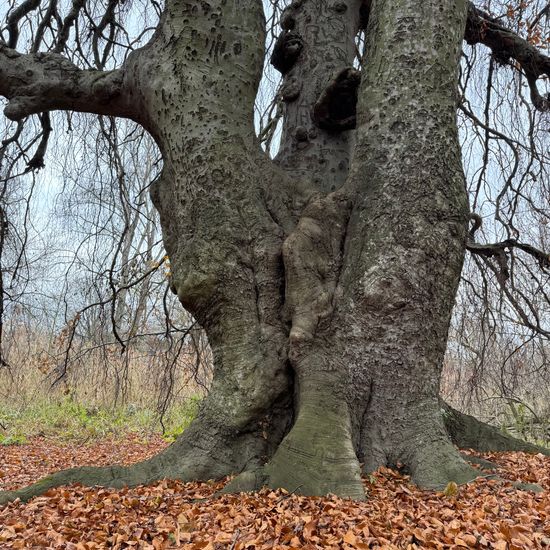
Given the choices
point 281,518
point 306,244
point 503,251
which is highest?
point 503,251

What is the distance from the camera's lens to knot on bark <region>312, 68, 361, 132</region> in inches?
127

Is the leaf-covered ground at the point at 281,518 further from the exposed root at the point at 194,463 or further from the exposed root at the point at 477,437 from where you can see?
the exposed root at the point at 477,437

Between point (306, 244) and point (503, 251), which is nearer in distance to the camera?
point (306, 244)

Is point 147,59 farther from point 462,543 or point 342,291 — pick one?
point 462,543

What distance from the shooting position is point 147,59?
3141 mm

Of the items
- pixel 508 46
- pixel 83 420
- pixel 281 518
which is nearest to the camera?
pixel 281 518

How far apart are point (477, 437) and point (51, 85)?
11.1 ft

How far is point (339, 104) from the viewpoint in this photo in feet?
11.0

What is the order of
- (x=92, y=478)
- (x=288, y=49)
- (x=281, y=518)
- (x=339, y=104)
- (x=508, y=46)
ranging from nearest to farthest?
(x=281, y=518)
(x=92, y=478)
(x=339, y=104)
(x=288, y=49)
(x=508, y=46)

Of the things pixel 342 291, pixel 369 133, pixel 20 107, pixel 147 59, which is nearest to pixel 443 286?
pixel 342 291

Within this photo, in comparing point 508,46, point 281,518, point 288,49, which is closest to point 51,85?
point 288,49

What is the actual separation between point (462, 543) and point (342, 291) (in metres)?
1.33

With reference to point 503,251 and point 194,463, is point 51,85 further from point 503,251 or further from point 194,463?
point 503,251

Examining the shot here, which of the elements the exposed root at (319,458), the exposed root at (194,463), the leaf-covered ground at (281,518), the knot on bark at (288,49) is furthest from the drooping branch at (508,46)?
the exposed root at (194,463)
